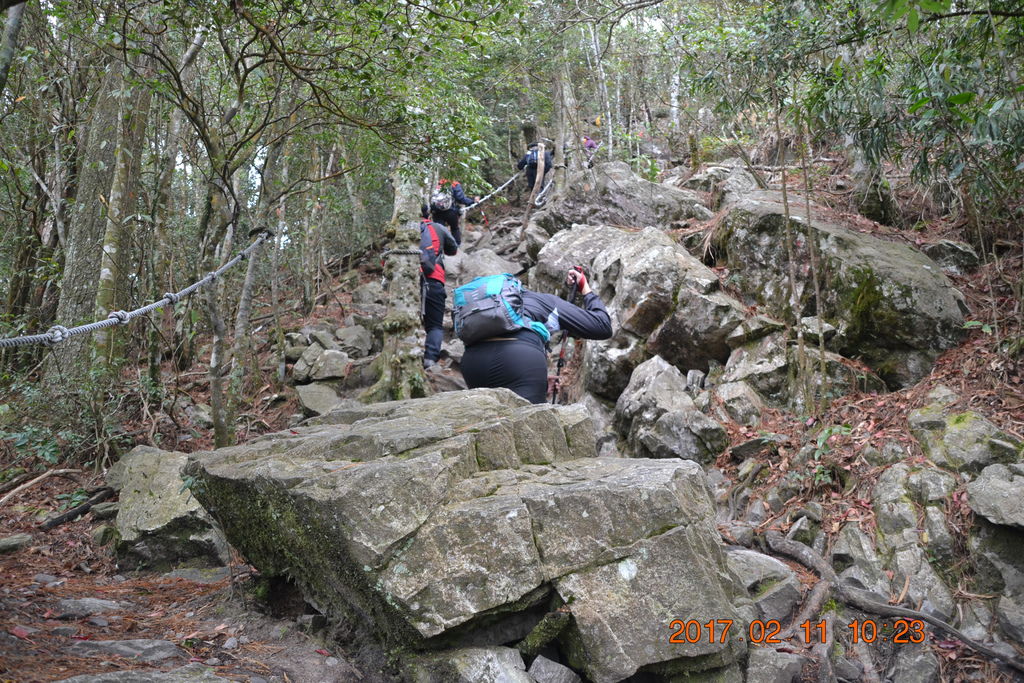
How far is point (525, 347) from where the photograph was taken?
519 centimetres

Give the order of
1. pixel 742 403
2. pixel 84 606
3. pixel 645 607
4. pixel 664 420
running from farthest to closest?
1. pixel 742 403
2. pixel 664 420
3. pixel 84 606
4. pixel 645 607

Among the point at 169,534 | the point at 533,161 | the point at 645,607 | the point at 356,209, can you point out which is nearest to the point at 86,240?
the point at 169,534

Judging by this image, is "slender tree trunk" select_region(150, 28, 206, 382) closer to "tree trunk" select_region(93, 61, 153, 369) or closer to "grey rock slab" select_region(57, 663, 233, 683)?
"tree trunk" select_region(93, 61, 153, 369)

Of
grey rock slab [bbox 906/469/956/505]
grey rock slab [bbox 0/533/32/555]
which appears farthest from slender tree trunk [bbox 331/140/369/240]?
grey rock slab [bbox 906/469/956/505]

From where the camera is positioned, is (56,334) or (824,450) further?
(824,450)

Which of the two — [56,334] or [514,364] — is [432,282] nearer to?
[514,364]

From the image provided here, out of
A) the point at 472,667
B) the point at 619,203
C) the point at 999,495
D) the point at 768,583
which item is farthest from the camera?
the point at 619,203

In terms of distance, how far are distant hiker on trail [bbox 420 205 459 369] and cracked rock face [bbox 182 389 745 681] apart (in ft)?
15.4

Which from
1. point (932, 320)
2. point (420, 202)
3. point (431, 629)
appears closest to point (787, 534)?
point (932, 320)

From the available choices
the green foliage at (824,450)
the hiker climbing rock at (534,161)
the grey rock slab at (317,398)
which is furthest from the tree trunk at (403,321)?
the hiker climbing rock at (534,161)

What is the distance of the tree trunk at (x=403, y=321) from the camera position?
7.87m

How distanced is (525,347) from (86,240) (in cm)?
538

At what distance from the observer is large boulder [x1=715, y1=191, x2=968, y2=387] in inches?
259

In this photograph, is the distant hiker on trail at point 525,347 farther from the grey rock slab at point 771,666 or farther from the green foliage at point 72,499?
the green foliage at point 72,499
